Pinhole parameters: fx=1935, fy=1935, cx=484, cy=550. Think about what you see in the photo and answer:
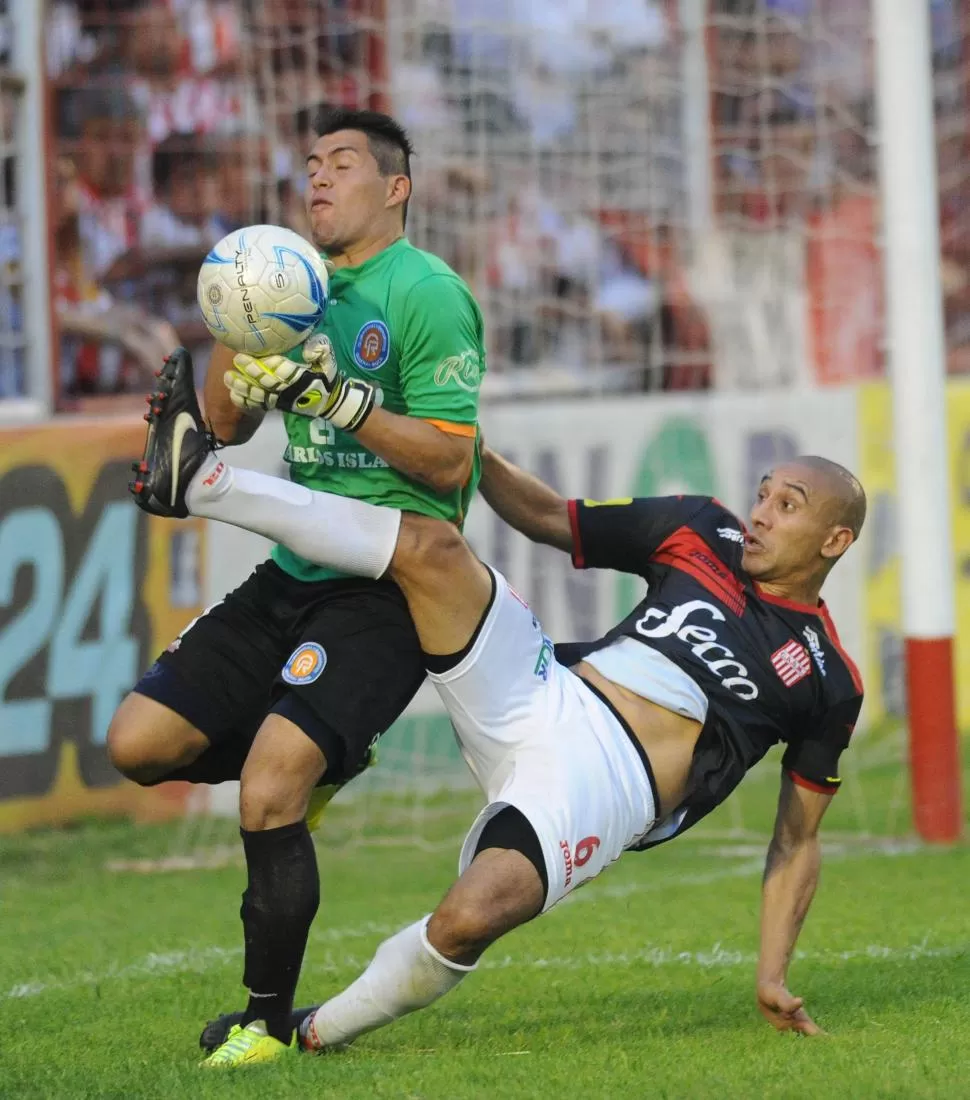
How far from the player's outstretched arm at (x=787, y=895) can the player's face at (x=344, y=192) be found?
185 centimetres

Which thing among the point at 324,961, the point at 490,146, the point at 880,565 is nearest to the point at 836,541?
the point at 324,961

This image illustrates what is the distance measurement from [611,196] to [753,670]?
20.5 ft

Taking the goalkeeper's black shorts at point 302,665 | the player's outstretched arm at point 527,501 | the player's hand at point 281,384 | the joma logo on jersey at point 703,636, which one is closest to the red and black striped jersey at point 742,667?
the joma logo on jersey at point 703,636

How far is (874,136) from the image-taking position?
28.9 feet

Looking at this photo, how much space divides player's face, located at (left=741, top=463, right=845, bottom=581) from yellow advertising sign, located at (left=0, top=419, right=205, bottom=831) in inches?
168

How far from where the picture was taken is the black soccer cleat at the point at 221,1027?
471cm

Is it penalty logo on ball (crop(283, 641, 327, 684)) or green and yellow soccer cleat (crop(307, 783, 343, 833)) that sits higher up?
penalty logo on ball (crop(283, 641, 327, 684))

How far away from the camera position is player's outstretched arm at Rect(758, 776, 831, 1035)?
15.6 ft

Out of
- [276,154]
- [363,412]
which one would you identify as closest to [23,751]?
[276,154]

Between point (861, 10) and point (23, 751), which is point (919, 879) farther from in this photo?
point (861, 10)

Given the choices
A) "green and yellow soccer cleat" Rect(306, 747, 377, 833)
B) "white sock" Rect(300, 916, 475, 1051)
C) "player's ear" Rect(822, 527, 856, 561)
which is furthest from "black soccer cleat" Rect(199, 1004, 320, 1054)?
"player's ear" Rect(822, 527, 856, 561)

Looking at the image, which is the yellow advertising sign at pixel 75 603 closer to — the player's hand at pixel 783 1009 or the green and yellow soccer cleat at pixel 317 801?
the green and yellow soccer cleat at pixel 317 801

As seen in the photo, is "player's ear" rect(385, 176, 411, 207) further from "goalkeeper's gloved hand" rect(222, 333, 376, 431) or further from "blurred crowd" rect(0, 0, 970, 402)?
"blurred crowd" rect(0, 0, 970, 402)

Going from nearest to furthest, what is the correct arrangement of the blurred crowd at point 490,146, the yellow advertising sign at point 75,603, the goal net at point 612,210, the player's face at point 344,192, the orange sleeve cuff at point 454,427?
the orange sleeve cuff at point 454,427, the player's face at point 344,192, the yellow advertising sign at point 75,603, the goal net at point 612,210, the blurred crowd at point 490,146
